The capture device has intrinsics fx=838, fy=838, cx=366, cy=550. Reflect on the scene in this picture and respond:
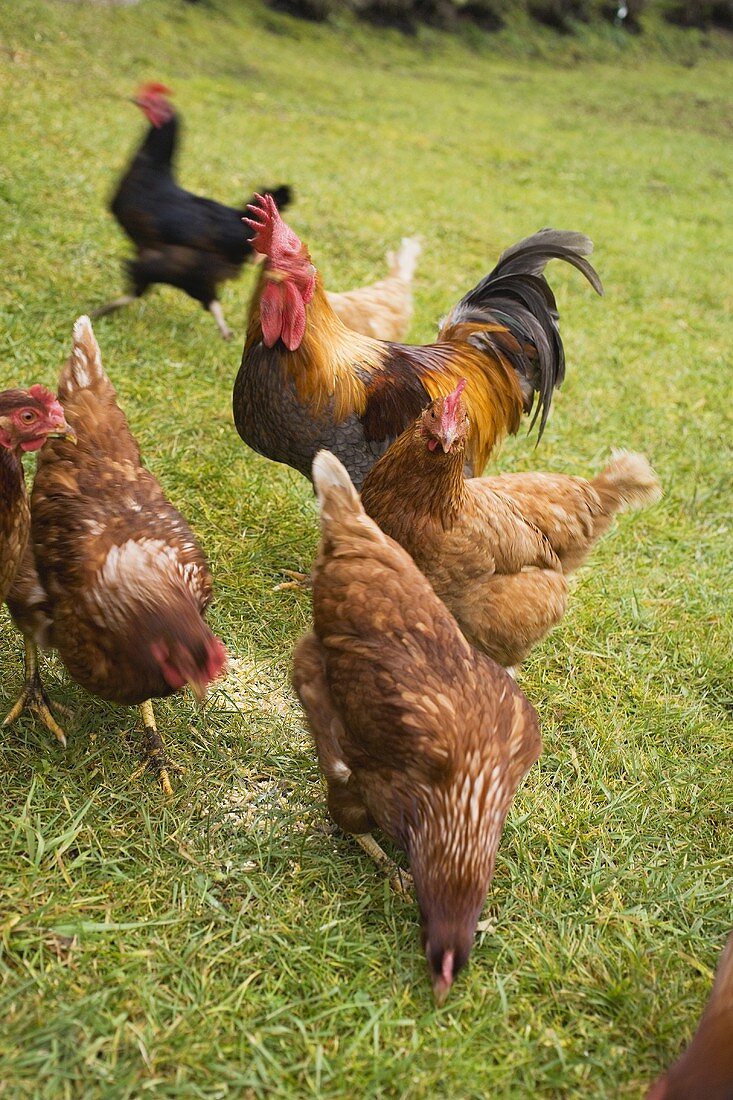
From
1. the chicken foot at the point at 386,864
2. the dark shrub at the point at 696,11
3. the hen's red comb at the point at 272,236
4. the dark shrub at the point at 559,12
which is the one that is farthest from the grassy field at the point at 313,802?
the dark shrub at the point at 696,11

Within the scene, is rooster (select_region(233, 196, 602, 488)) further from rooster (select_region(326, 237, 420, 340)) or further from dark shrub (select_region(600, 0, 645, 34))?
dark shrub (select_region(600, 0, 645, 34))

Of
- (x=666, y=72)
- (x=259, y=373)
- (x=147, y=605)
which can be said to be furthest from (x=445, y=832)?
(x=666, y=72)

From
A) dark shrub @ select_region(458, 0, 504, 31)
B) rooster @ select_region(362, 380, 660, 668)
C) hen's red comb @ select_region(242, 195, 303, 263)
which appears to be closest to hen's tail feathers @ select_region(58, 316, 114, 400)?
hen's red comb @ select_region(242, 195, 303, 263)

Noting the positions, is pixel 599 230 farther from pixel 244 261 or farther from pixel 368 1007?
pixel 368 1007

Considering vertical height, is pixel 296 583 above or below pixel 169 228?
below

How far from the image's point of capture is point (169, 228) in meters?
5.73

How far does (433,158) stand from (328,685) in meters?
11.8

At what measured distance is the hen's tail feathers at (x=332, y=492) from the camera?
296 cm

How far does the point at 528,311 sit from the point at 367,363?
40.3 inches

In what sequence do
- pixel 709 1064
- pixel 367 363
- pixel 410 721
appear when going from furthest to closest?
pixel 367 363 < pixel 410 721 < pixel 709 1064

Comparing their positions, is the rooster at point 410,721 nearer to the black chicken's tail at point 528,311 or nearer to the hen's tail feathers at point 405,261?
the black chicken's tail at point 528,311

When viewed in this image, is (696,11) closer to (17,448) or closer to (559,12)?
(559,12)

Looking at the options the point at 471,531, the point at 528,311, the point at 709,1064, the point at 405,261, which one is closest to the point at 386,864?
the point at 709,1064

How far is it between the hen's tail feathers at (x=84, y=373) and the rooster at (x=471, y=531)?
1125 mm
